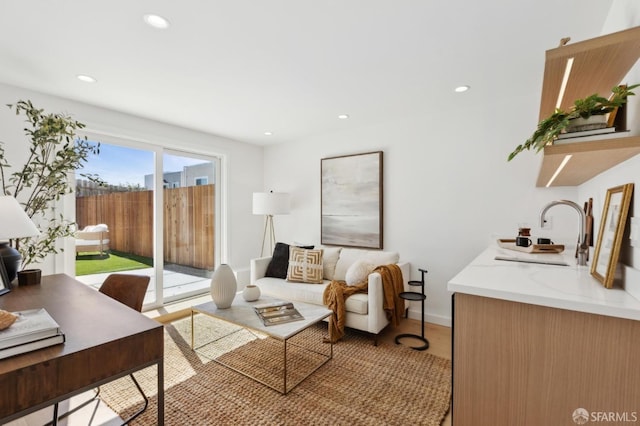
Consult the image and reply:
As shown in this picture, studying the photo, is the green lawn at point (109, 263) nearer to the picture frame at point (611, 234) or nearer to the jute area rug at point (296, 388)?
the jute area rug at point (296, 388)

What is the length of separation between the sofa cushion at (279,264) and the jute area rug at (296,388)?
101 centimetres

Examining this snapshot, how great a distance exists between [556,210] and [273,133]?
3435 mm

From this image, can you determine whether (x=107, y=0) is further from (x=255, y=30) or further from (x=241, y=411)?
(x=241, y=411)

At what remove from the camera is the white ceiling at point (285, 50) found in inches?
66.6

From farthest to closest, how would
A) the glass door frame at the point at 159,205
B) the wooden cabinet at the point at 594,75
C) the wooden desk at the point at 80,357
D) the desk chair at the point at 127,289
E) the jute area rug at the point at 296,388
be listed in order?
the glass door frame at the point at 159,205 → the desk chair at the point at 127,289 → the jute area rug at the point at 296,388 → the wooden cabinet at the point at 594,75 → the wooden desk at the point at 80,357

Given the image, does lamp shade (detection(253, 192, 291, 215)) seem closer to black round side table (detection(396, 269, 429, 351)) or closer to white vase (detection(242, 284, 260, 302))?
white vase (detection(242, 284, 260, 302))

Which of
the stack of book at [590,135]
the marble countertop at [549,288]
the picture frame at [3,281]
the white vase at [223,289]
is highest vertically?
the stack of book at [590,135]

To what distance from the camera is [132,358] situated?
113cm

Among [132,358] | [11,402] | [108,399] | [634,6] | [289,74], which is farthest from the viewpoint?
[289,74]

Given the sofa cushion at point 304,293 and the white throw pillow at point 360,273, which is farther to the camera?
the white throw pillow at point 360,273

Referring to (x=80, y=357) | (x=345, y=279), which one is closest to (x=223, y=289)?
(x=345, y=279)

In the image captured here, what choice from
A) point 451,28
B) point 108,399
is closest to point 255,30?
point 451,28

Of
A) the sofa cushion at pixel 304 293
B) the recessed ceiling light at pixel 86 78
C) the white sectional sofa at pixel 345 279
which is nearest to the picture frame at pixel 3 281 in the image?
the recessed ceiling light at pixel 86 78

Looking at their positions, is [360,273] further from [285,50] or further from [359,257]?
[285,50]
